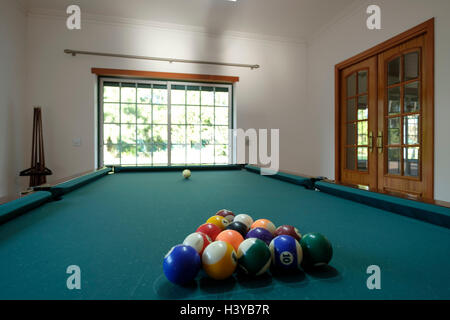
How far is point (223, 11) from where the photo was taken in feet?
11.6

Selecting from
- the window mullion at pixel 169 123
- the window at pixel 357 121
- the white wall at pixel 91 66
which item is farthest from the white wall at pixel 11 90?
the window at pixel 357 121

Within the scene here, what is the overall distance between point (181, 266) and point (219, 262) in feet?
0.26

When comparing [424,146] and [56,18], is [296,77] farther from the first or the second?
[56,18]

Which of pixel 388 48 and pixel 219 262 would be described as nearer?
pixel 219 262

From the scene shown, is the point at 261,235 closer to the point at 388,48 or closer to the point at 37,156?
the point at 388,48

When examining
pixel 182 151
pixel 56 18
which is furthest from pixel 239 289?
pixel 56 18

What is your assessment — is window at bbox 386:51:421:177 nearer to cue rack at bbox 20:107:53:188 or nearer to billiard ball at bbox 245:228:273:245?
billiard ball at bbox 245:228:273:245

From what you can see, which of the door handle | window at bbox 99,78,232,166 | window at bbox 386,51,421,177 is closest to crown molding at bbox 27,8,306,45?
window at bbox 99,78,232,166

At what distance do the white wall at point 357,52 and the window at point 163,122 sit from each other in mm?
1554

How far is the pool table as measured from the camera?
468mm

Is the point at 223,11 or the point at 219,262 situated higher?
the point at 223,11

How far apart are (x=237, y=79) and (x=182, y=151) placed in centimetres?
155

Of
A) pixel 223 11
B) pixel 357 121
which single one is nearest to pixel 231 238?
pixel 357 121

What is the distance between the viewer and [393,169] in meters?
3.03
